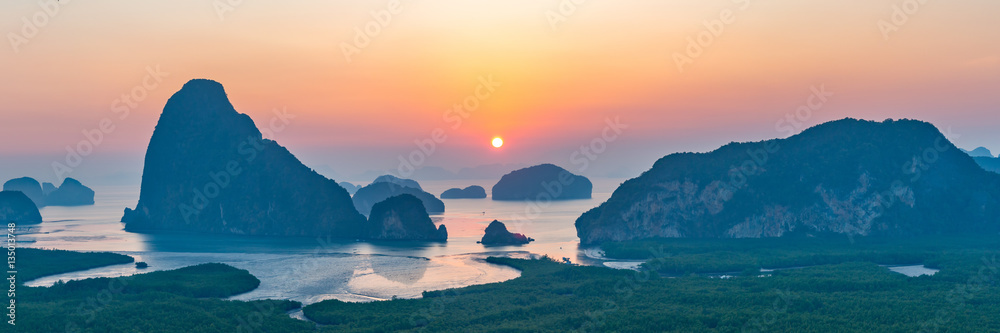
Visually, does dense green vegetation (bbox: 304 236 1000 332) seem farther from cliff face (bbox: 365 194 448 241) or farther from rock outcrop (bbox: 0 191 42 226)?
rock outcrop (bbox: 0 191 42 226)

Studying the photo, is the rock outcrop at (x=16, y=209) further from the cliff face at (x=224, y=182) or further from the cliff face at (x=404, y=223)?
the cliff face at (x=404, y=223)

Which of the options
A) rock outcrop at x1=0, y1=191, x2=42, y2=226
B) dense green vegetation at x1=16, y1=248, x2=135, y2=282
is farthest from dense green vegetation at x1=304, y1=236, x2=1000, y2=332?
rock outcrop at x1=0, y1=191, x2=42, y2=226

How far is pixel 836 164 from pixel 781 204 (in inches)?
592

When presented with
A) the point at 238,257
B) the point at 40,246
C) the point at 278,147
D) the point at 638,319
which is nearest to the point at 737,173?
the point at 638,319

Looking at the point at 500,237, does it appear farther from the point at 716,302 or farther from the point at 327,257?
the point at 716,302

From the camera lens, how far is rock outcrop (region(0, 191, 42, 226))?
185837 mm

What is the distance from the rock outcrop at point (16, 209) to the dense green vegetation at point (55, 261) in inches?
3521

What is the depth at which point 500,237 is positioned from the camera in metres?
136

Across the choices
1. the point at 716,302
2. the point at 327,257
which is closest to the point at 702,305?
the point at 716,302

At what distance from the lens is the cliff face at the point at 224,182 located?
15612cm

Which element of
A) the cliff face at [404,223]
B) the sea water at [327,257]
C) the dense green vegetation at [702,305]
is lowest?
the dense green vegetation at [702,305]

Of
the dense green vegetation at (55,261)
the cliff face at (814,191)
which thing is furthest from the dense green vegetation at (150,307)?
the cliff face at (814,191)

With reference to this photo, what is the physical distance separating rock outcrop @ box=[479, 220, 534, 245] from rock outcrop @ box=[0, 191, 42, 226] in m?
131

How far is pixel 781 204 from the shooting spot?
125500mm
